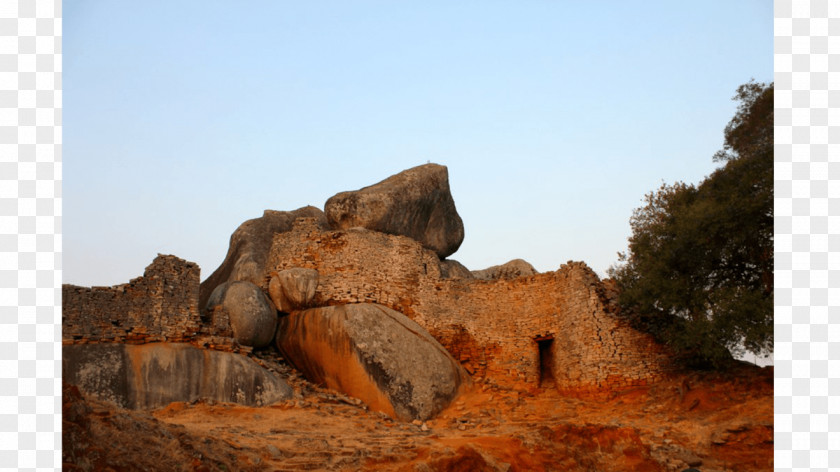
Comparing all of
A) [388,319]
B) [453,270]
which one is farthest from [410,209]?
[388,319]

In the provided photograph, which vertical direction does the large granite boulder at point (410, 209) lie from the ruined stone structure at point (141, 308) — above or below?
above

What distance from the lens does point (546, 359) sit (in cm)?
2205

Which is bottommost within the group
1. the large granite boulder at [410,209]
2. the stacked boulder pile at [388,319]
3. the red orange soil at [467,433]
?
the red orange soil at [467,433]

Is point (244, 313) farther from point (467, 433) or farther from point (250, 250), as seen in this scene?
point (467, 433)

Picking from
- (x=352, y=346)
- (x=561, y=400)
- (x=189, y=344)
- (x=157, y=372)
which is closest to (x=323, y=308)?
(x=352, y=346)

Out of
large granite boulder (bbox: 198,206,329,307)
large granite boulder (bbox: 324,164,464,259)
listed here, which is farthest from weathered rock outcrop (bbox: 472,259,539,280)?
large granite boulder (bbox: 198,206,329,307)

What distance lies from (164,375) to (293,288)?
525cm

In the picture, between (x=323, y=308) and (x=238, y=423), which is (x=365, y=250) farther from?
(x=238, y=423)

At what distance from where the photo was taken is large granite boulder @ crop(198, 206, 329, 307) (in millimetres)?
23516

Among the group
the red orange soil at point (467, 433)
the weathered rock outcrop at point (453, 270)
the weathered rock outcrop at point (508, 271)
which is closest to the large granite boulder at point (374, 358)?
the red orange soil at point (467, 433)

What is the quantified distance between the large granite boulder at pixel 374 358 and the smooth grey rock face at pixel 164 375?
5.65 feet

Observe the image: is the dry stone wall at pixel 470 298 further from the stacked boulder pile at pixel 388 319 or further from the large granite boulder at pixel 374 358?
the large granite boulder at pixel 374 358

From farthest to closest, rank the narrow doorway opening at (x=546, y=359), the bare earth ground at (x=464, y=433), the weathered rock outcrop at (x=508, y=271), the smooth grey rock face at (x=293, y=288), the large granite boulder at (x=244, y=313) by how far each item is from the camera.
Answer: the weathered rock outcrop at (x=508, y=271), the narrow doorway opening at (x=546, y=359), the smooth grey rock face at (x=293, y=288), the large granite boulder at (x=244, y=313), the bare earth ground at (x=464, y=433)

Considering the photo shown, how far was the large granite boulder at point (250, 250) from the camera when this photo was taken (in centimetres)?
2352
